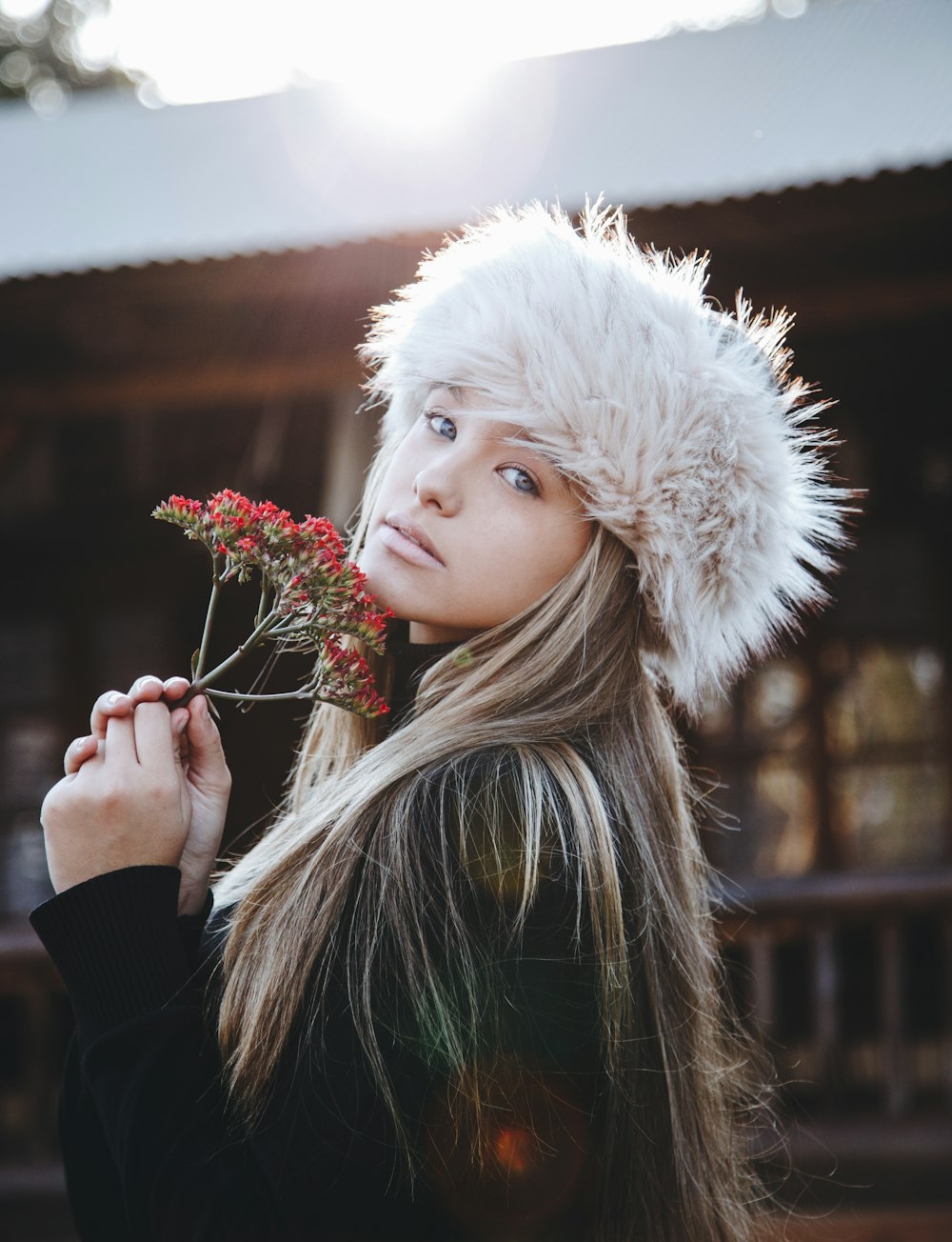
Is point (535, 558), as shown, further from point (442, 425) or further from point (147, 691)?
point (147, 691)

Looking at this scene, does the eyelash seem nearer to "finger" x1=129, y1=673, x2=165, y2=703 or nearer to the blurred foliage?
"finger" x1=129, y1=673, x2=165, y2=703

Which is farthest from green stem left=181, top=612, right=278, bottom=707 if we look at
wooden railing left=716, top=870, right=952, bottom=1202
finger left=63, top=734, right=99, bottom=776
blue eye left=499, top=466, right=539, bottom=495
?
wooden railing left=716, top=870, right=952, bottom=1202

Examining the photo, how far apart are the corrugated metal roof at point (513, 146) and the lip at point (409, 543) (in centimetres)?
238

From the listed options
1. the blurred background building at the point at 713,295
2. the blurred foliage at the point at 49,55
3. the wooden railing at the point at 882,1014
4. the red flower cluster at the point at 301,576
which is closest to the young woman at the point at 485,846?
the red flower cluster at the point at 301,576

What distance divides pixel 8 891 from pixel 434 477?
5.74m

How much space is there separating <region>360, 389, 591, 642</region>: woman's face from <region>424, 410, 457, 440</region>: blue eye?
4cm

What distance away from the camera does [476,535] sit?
54.8 inches

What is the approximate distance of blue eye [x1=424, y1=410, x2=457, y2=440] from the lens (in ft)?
4.88

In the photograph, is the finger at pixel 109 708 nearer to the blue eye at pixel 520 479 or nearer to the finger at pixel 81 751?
the finger at pixel 81 751

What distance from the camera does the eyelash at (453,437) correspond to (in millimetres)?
1425

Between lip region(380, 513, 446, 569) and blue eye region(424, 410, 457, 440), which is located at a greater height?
blue eye region(424, 410, 457, 440)

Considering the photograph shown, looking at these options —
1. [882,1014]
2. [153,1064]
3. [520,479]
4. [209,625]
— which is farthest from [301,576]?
[882,1014]

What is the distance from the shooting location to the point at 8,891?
623 centimetres

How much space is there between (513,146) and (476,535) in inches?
204
